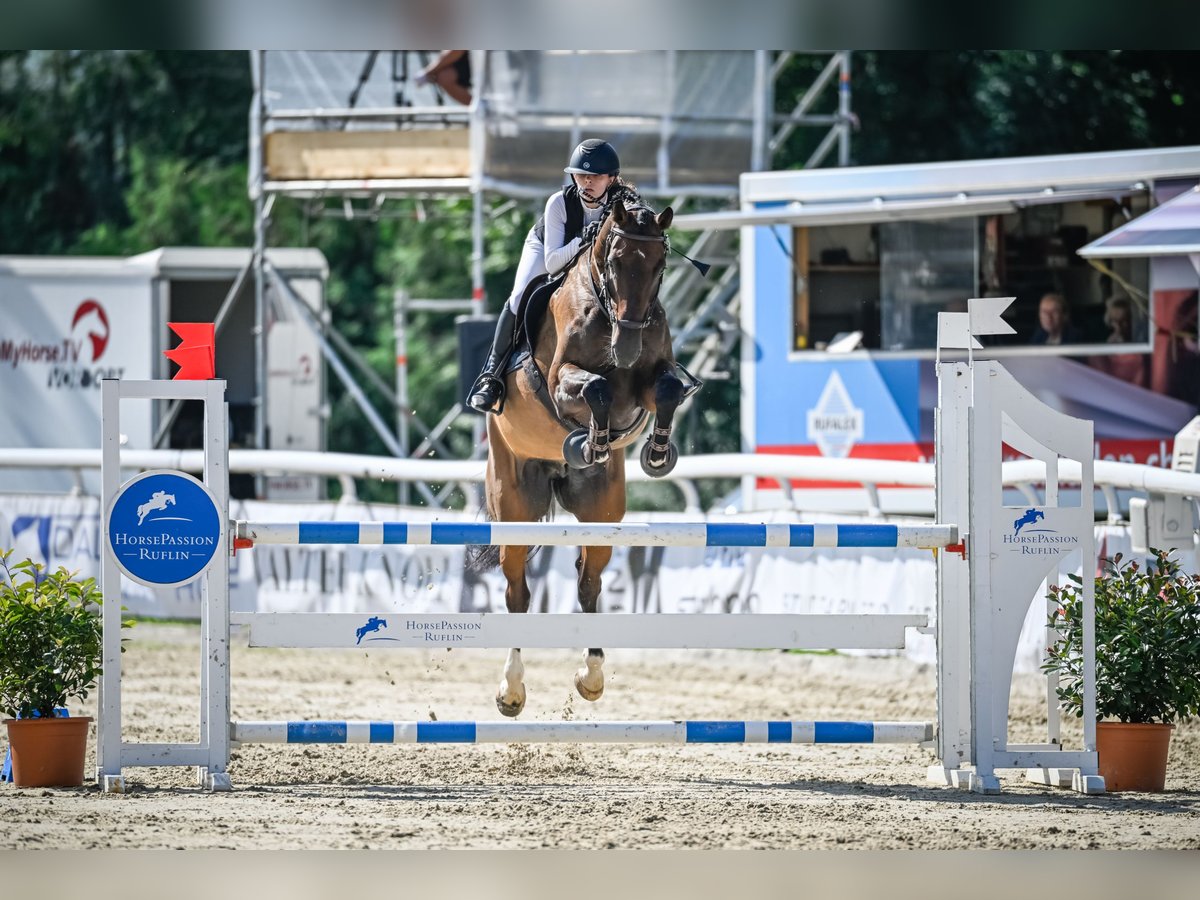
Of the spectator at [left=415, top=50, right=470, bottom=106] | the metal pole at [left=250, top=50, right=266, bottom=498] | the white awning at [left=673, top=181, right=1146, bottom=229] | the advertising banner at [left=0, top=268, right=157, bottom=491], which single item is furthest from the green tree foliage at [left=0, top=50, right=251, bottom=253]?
the white awning at [left=673, top=181, right=1146, bottom=229]

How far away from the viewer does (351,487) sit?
11.3 meters

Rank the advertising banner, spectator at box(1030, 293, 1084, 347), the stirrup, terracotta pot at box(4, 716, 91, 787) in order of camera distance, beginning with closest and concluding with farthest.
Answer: terracotta pot at box(4, 716, 91, 787) < the stirrup < spectator at box(1030, 293, 1084, 347) < the advertising banner

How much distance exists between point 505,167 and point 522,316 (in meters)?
6.68

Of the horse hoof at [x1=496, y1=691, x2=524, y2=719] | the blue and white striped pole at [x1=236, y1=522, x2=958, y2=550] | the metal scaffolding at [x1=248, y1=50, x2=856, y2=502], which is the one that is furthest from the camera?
the metal scaffolding at [x1=248, y1=50, x2=856, y2=502]

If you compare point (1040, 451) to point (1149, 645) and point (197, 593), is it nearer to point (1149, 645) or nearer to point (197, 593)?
point (1149, 645)

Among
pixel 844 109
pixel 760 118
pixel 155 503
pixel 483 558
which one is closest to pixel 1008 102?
pixel 844 109

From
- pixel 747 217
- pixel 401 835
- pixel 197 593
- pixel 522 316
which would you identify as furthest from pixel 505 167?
pixel 401 835

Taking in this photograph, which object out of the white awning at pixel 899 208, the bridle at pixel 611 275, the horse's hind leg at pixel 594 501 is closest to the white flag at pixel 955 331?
the bridle at pixel 611 275

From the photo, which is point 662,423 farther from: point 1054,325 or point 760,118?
point 760,118

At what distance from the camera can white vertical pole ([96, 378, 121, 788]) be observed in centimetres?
546

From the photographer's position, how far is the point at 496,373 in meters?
6.79

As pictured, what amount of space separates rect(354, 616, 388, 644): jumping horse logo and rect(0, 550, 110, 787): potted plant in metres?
0.88

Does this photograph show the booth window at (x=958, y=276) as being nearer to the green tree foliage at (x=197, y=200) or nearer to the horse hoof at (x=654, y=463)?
the horse hoof at (x=654, y=463)

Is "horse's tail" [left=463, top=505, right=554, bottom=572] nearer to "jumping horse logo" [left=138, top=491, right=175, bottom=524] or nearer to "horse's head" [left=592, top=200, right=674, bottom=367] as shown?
"horse's head" [left=592, top=200, right=674, bottom=367]
